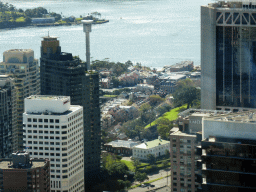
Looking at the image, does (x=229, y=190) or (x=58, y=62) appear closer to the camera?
(x=229, y=190)

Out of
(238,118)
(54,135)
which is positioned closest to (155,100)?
(54,135)

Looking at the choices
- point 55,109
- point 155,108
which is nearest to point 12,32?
point 155,108

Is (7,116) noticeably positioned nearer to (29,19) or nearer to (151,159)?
(151,159)

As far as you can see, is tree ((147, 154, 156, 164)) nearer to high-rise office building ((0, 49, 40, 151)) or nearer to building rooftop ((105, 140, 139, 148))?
building rooftop ((105, 140, 139, 148))

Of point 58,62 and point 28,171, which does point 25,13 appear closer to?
point 58,62

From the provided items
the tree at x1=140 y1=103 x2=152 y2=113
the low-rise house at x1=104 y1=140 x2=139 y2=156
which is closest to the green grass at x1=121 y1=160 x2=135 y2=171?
the low-rise house at x1=104 y1=140 x2=139 y2=156

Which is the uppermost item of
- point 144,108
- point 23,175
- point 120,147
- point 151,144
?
point 23,175

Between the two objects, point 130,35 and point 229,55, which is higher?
point 229,55
